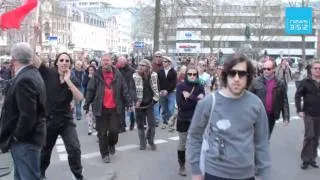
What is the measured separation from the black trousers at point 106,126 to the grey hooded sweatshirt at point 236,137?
18.3ft

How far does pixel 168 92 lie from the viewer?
14.7 metres

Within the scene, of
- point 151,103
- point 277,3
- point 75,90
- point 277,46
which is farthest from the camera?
point 277,46

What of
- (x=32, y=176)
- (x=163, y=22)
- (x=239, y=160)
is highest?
(x=163, y=22)

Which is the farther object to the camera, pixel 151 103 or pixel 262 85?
pixel 151 103

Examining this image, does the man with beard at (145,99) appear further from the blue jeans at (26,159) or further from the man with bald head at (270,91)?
the blue jeans at (26,159)

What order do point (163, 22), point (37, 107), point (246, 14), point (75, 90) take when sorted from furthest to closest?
point (246, 14)
point (163, 22)
point (75, 90)
point (37, 107)

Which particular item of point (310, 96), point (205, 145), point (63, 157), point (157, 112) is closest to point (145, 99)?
point (63, 157)

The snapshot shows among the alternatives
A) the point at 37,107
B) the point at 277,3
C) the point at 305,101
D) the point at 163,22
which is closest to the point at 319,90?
the point at 305,101

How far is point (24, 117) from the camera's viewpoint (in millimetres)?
5387

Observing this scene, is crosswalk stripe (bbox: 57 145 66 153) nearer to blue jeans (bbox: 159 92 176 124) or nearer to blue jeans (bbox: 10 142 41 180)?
blue jeans (bbox: 159 92 176 124)

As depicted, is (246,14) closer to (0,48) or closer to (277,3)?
(277,3)

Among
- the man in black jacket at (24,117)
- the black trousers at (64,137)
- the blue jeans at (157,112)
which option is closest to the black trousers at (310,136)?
the black trousers at (64,137)

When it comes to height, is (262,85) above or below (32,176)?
above

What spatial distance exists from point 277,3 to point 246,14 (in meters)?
12.3
